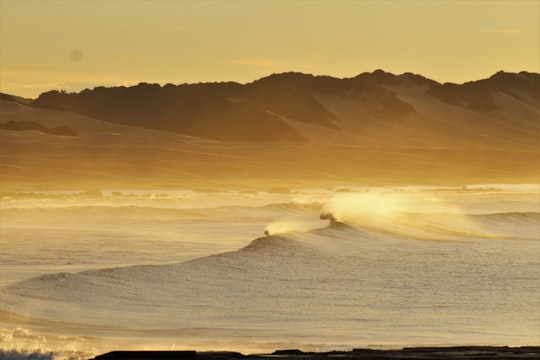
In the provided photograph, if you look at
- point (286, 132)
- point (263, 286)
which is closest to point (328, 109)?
point (286, 132)

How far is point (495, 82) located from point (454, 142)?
60.4ft

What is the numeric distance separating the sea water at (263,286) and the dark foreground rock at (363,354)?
8.16 ft

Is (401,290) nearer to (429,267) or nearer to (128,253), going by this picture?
(429,267)

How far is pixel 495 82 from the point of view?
186 metres

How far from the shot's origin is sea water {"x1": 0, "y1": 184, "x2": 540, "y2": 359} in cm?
1562

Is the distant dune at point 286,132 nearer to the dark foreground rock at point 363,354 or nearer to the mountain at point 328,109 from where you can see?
the mountain at point 328,109

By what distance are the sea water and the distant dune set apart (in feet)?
189

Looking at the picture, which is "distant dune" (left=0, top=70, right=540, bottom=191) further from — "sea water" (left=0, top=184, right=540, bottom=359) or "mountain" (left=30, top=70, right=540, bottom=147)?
"sea water" (left=0, top=184, right=540, bottom=359)

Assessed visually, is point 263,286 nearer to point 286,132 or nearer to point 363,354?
point 363,354

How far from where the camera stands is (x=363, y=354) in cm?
1114

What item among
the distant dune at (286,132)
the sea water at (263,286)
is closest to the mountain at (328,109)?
the distant dune at (286,132)

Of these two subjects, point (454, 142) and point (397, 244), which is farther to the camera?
point (454, 142)

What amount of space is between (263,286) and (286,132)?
141 metres

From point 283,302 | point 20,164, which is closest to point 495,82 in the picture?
point 20,164
